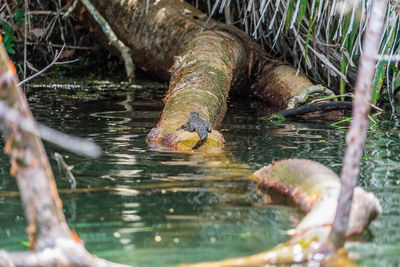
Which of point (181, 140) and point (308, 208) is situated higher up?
point (308, 208)

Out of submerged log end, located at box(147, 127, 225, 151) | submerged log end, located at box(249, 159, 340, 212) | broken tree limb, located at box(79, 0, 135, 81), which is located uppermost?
broken tree limb, located at box(79, 0, 135, 81)

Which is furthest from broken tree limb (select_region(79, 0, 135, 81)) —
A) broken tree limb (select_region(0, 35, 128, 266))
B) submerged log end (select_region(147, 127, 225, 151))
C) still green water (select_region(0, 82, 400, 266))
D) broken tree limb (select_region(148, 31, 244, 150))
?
broken tree limb (select_region(0, 35, 128, 266))

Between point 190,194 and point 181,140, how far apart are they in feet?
3.93

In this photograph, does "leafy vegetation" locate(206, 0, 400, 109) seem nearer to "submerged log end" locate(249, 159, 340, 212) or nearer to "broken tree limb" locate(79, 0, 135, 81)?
"broken tree limb" locate(79, 0, 135, 81)

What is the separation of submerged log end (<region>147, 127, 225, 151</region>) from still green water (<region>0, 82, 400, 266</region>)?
98 mm

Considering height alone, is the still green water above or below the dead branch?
below

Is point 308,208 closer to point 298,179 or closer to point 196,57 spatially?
point 298,179

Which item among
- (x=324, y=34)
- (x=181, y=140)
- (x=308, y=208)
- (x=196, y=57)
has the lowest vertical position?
(x=181, y=140)

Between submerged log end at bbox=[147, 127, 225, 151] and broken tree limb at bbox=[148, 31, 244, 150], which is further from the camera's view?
broken tree limb at bbox=[148, 31, 244, 150]

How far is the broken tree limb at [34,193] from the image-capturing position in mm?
1573

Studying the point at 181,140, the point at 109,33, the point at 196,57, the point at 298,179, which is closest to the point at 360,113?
the point at 298,179

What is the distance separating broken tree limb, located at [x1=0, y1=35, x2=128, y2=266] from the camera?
1.57m

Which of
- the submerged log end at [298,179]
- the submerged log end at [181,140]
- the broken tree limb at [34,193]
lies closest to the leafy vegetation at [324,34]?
the submerged log end at [181,140]

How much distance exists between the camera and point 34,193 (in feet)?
5.24
